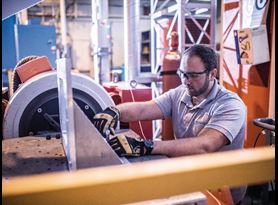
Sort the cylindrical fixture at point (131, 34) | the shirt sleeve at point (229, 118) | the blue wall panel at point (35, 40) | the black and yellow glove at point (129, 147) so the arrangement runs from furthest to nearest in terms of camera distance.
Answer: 1. the blue wall panel at point (35, 40)
2. the cylindrical fixture at point (131, 34)
3. the shirt sleeve at point (229, 118)
4. the black and yellow glove at point (129, 147)

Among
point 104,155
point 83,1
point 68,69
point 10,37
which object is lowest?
point 104,155

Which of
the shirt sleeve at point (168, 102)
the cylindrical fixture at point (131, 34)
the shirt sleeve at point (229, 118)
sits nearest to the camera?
the shirt sleeve at point (229, 118)

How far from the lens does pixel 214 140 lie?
162 centimetres

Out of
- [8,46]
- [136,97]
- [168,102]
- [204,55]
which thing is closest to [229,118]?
[204,55]

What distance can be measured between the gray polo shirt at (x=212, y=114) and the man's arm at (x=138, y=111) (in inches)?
1.9

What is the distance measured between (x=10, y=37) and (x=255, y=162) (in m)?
4.85

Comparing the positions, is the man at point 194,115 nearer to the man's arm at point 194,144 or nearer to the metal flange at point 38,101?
the man's arm at point 194,144

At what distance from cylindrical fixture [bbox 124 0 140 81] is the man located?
74.1 inches

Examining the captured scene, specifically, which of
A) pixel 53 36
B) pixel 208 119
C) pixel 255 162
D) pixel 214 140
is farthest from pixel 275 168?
pixel 53 36

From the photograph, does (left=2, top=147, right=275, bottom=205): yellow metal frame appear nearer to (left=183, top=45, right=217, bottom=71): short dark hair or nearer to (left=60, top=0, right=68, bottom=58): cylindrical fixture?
(left=183, top=45, right=217, bottom=71): short dark hair

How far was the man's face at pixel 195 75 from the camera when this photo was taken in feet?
6.11

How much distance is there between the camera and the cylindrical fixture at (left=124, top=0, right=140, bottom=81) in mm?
3822

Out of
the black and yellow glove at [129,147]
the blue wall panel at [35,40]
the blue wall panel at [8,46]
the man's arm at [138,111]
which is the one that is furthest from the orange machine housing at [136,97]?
the blue wall panel at [35,40]

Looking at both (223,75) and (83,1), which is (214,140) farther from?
(83,1)
